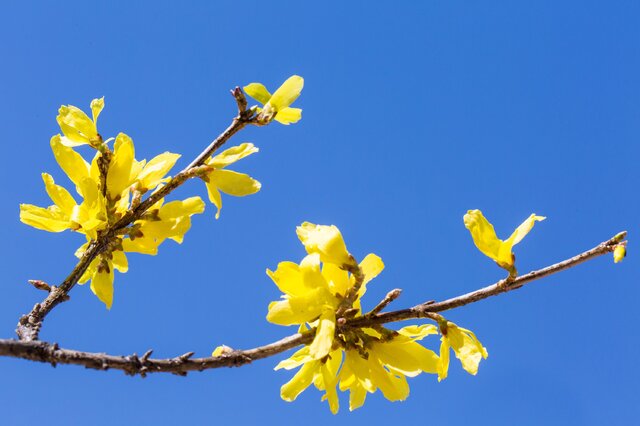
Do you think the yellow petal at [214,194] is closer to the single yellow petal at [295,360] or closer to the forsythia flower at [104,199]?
the forsythia flower at [104,199]

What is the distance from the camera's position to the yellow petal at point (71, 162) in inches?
89.0

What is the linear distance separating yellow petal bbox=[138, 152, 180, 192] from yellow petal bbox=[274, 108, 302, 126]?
16.1 inches

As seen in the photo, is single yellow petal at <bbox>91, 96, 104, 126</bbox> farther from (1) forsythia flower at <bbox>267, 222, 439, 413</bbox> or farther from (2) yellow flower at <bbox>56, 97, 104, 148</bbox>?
(1) forsythia flower at <bbox>267, 222, 439, 413</bbox>

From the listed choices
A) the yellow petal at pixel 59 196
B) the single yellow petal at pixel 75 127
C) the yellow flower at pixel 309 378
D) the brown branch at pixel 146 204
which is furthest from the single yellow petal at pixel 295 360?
the single yellow petal at pixel 75 127

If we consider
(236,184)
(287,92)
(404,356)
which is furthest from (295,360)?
(287,92)

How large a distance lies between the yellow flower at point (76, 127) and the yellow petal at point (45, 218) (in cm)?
26

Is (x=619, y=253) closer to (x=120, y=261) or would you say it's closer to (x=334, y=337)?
(x=334, y=337)

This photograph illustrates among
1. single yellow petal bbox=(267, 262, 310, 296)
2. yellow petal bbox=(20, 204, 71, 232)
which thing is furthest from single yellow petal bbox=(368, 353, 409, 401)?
yellow petal bbox=(20, 204, 71, 232)

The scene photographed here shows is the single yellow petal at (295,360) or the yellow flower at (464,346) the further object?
the single yellow petal at (295,360)

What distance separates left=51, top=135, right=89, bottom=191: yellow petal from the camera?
Answer: 7.41ft

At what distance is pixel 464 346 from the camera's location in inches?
77.2

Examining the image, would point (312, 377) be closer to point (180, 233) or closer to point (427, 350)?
point (427, 350)

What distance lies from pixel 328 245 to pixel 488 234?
53 centimetres

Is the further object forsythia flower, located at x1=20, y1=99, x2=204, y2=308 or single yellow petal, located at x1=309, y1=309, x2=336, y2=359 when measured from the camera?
forsythia flower, located at x1=20, y1=99, x2=204, y2=308
